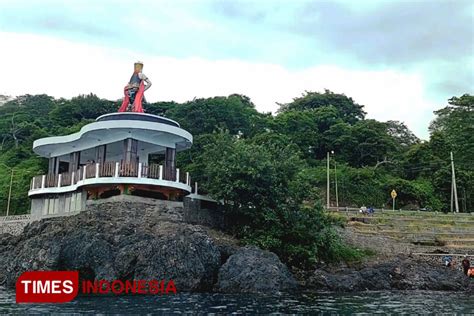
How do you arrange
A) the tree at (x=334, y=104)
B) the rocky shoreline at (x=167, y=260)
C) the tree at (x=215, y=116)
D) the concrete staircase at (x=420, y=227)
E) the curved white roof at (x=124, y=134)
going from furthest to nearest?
the tree at (x=334, y=104), the tree at (x=215, y=116), the concrete staircase at (x=420, y=227), the curved white roof at (x=124, y=134), the rocky shoreline at (x=167, y=260)

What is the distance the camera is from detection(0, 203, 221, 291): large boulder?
66.3 ft

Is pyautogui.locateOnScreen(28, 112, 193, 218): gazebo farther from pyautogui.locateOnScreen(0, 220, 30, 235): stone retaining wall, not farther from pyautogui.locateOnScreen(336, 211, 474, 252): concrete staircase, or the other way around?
pyautogui.locateOnScreen(336, 211, 474, 252): concrete staircase

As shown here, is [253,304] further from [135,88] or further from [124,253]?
[135,88]

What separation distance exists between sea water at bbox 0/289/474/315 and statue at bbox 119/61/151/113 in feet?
43.9

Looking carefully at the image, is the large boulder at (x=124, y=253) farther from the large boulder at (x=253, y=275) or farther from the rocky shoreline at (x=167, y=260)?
the large boulder at (x=253, y=275)

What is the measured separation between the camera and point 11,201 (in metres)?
38.3

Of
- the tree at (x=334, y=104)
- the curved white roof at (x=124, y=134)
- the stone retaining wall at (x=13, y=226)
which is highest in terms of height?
the tree at (x=334, y=104)

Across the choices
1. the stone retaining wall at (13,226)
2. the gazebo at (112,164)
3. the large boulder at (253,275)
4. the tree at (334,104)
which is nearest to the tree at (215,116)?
the tree at (334,104)

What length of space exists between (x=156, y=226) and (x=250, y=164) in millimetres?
5750

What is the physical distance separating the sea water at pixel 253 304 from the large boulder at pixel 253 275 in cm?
113

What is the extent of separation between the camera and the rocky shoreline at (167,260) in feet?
66.4

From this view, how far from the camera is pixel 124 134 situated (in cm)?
2641

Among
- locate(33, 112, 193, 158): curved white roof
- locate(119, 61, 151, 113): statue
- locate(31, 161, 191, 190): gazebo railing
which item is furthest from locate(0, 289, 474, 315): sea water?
locate(119, 61, 151, 113): statue

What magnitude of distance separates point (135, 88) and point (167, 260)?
1254 cm
